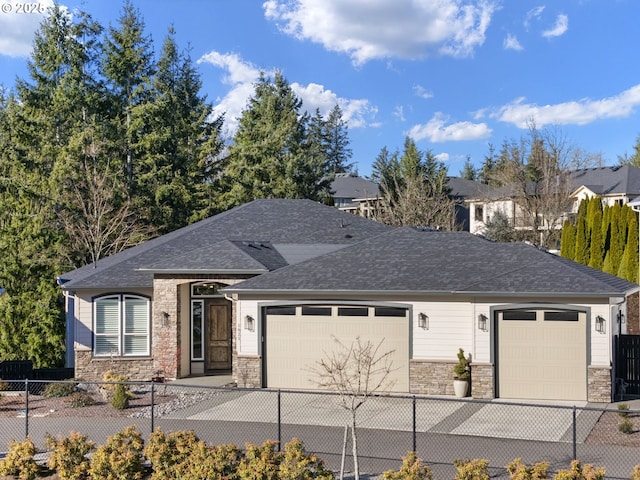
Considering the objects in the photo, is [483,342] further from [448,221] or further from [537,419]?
[448,221]

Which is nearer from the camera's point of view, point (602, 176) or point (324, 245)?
point (324, 245)

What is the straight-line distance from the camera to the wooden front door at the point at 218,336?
2248 cm

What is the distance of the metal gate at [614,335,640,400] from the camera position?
18891mm

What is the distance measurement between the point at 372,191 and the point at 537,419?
59938mm

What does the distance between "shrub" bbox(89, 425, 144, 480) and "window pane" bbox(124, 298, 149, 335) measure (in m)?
10.6

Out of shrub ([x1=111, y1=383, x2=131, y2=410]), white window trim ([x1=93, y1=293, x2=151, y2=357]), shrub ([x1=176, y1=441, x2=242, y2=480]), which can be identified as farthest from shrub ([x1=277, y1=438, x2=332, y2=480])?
white window trim ([x1=93, y1=293, x2=151, y2=357])

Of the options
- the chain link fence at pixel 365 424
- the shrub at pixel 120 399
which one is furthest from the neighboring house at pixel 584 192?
the shrub at pixel 120 399

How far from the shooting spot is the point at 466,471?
33.3 feet

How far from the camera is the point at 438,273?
64.3 ft

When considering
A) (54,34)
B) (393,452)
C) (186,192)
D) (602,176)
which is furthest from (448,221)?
(393,452)

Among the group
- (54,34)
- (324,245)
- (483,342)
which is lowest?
(483,342)

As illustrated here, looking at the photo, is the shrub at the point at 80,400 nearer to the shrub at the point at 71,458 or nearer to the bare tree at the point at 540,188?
the shrub at the point at 71,458

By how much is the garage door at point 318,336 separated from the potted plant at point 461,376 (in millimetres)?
1394

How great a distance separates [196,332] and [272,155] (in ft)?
95.2
